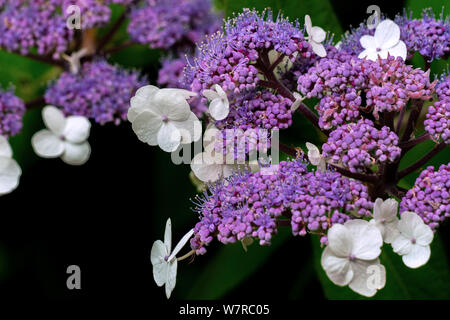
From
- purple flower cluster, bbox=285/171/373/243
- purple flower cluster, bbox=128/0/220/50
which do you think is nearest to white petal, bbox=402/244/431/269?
purple flower cluster, bbox=285/171/373/243

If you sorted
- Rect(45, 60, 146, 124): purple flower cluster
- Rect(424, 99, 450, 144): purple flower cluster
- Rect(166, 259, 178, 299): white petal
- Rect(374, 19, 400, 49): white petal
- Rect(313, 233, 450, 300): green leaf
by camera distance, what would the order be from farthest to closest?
Rect(45, 60, 146, 124): purple flower cluster, Rect(313, 233, 450, 300): green leaf, Rect(374, 19, 400, 49): white petal, Rect(166, 259, 178, 299): white petal, Rect(424, 99, 450, 144): purple flower cluster

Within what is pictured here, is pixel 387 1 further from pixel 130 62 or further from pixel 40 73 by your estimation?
pixel 40 73

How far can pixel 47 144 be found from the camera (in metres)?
1.33

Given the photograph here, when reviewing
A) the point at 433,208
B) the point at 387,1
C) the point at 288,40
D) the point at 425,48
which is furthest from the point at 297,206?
the point at 387,1

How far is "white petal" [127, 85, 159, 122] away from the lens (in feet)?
4.56

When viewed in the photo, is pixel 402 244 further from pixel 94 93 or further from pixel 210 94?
pixel 94 93

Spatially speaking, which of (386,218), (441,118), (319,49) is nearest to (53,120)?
(319,49)

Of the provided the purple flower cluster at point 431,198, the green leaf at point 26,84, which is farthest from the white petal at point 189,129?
the green leaf at point 26,84

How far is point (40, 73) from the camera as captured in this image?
226cm

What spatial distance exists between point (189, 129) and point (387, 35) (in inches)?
21.9

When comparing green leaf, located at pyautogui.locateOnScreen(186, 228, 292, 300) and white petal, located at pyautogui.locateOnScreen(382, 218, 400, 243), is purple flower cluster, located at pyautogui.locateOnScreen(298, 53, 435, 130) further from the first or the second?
green leaf, located at pyautogui.locateOnScreen(186, 228, 292, 300)

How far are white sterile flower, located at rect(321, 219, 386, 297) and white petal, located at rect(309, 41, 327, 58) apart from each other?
1.42ft

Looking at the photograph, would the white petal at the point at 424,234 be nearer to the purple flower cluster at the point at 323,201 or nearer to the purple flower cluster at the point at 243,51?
the purple flower cluster at the point at 323,201

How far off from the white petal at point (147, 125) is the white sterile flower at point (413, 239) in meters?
0.57
